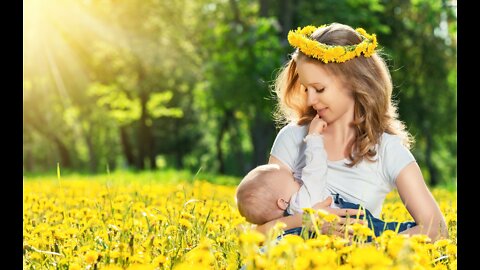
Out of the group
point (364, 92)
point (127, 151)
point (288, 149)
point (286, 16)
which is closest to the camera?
point (364, 92)

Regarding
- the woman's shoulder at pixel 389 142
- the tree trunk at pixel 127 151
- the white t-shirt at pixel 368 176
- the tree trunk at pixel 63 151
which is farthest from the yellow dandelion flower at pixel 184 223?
the tree trunk at pixel 63 151

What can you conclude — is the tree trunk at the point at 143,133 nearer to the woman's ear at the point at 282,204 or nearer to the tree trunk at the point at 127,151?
the tree trunk at the point at 127,151

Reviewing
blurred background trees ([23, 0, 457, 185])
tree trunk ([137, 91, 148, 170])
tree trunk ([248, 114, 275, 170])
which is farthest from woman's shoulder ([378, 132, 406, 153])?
tree trunk ([137, 91, 148, 170])

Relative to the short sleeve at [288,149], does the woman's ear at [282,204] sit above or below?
below

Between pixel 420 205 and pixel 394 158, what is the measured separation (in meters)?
0.33

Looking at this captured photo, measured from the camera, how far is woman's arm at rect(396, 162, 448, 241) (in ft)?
12.1

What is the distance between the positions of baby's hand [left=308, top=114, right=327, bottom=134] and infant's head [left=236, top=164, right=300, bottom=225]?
1.19ft

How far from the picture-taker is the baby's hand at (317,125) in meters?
4.02

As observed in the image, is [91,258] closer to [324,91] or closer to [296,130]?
[324,91]

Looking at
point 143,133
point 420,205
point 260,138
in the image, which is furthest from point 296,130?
point 143,133

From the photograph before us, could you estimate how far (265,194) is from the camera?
3.69m

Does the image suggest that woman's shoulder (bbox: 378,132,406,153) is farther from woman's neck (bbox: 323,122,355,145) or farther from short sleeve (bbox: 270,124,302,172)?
short sleeve (bbox: 270,124,302,172)

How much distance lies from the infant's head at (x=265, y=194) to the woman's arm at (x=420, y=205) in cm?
63

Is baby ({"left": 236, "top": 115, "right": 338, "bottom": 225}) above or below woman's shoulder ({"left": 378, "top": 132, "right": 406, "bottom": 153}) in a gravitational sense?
below
